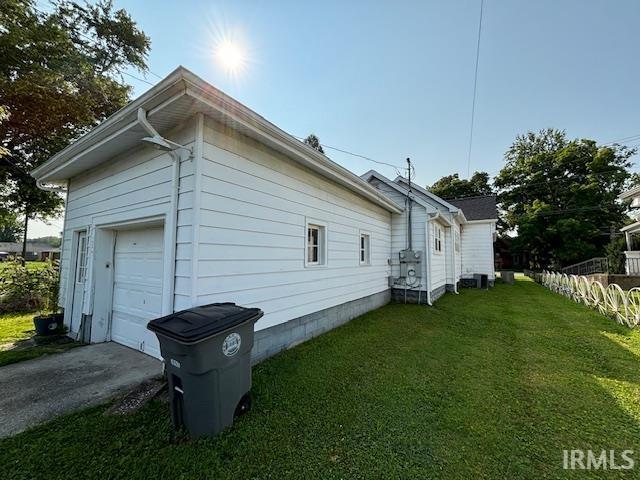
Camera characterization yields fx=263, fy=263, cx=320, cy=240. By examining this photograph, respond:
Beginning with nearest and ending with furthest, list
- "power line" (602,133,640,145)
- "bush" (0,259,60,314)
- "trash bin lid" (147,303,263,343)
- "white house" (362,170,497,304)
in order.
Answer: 1. "trash bin lid" (147,303,263,343)
2. "bush" (0,259,60,314)
3. "white house" (362,170,497,304)
4. "power line" (602,133,640,145)

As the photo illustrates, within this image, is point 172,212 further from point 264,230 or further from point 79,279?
point 79,279

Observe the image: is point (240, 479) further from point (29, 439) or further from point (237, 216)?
point (237, 216)

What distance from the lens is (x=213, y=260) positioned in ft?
10.6

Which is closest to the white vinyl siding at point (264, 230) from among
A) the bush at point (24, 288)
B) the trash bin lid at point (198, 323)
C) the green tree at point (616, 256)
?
the trash bin lid at point (198, 323)

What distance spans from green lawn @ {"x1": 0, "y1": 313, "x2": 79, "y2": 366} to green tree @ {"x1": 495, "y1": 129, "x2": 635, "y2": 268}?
28.8 meters

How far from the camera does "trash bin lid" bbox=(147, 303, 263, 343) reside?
210cm

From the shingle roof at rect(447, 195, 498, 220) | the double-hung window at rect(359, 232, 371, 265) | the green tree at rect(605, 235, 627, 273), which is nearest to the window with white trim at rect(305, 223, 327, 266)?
the double-hung window at rect(359, 232, 371, 265)

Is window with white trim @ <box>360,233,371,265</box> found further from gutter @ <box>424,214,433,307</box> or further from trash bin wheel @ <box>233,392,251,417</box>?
trash bin wheel @ <box>233,392,251,417</box>

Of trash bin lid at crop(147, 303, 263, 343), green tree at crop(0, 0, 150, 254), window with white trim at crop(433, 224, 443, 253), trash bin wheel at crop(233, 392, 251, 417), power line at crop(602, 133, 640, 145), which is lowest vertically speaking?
trash bin wheel at crop(233, 392, 251, 417)

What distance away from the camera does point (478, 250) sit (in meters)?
14.4

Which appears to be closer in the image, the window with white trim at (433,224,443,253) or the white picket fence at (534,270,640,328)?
the white picket fence at (534,270,640,328)

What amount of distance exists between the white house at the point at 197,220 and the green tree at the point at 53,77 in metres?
3.28

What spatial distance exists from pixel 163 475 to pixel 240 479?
559mm

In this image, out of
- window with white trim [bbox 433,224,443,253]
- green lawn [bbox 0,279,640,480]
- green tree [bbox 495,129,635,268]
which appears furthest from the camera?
green tree [bbox 495,129,635,268]
